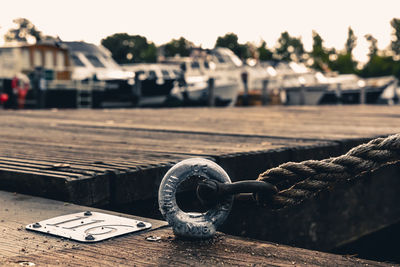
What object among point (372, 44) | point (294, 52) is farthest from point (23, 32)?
point (372, 44)

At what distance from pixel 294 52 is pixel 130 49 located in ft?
84.6

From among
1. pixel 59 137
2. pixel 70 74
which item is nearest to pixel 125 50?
pixel 70 74

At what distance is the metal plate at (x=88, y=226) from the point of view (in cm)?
180

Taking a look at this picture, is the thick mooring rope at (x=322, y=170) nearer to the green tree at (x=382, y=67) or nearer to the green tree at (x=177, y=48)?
the green tree at (x=382, y=67)

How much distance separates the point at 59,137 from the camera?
4488 mm

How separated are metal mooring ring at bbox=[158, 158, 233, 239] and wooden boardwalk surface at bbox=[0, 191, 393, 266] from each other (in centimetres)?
4

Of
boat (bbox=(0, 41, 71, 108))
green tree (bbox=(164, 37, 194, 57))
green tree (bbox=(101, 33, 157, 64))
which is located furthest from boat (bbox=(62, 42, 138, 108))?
green tree (bbox=(164, 37, 194, 57))

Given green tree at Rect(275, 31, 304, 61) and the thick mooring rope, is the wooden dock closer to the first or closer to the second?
the thick mooring rope

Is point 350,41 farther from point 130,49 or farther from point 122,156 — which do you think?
point 122,156

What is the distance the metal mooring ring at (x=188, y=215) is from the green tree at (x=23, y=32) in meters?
21.2

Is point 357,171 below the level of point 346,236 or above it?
above

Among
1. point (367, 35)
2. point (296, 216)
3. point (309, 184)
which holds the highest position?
point (367, 35)

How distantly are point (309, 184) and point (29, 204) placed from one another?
1.19 metres

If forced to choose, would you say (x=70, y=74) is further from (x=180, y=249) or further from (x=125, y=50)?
(x=125, y=50)
